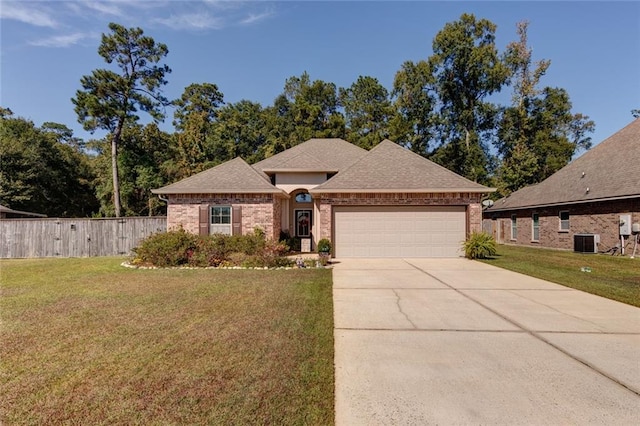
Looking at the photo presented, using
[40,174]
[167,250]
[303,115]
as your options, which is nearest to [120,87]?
[40,174]

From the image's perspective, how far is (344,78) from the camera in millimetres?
34125

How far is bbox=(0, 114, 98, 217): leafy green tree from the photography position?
82.2 feet

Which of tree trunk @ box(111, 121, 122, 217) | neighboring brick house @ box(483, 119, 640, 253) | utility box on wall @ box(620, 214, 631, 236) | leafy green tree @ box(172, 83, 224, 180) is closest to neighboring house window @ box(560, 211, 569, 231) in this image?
neighboring brick house @ box(483, 119, 640, 253)

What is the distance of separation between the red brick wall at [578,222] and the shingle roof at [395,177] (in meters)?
5.89

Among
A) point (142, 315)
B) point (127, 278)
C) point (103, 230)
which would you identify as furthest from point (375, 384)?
point (103, 230)

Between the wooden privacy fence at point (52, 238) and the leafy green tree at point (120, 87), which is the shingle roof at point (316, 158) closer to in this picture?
the wooden privacy fence at point (52, 238)

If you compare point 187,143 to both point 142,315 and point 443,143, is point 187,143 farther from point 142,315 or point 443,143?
point 142,315

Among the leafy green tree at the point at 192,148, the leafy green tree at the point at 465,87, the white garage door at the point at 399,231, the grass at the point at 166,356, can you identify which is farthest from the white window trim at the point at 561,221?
the leafy green tree at the point at 192,148

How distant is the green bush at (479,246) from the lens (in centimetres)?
1244

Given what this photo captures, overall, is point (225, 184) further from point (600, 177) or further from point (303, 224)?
point (600, 177)

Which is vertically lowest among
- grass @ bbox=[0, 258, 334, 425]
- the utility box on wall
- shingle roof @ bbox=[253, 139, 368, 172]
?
grass @ bbox=[0, 258, 334, 425]

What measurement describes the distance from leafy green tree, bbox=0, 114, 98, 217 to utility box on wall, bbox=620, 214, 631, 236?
36.9 metres

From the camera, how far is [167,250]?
10758mm

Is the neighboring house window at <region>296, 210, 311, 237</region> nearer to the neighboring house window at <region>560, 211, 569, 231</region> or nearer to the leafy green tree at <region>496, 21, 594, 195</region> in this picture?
the neighboring house window at <region>560, 211, 569, 231</region>
